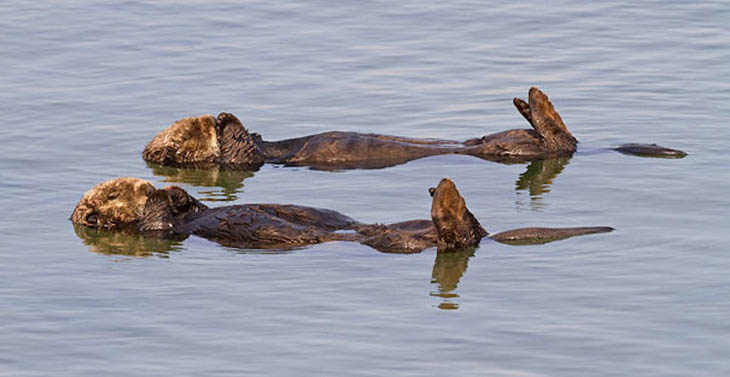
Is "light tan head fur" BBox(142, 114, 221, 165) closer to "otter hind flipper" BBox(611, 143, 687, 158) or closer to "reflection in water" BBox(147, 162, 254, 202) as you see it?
"reflection in water" BBox(147, 162, 254, 202)

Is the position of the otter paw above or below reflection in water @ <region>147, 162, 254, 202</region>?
above

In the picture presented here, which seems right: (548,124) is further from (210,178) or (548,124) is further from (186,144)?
(186,144)

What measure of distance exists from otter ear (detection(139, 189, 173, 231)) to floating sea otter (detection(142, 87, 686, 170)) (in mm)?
2303

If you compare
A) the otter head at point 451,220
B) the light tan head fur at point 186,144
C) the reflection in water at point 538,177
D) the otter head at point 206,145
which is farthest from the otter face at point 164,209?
the light tan head fur at point 186,144

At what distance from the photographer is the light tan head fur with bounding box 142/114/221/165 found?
12.0 meters

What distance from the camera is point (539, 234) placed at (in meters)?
8.66

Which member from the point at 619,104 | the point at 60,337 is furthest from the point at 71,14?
the point at 60,337

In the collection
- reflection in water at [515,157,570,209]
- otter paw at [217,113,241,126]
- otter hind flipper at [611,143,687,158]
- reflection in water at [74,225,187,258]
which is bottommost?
reflection in water at [74,225,187,258]

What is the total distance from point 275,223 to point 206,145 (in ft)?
10.7

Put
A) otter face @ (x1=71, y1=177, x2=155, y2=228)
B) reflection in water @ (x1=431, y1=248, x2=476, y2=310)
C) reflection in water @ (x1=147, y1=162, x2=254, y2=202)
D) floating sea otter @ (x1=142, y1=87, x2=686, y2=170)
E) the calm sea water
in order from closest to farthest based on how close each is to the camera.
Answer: the calm sea water
reflection in water @ (x1=431, y1=248, x2=476, y2=310)
otter face @ (x1=71, y1=177, x2=155, y2=228)
reflection in water @ (x1=147, y1=162, x2=254, y2=202)
floating sea otter @ (x1=142, y1=87, x2=686, y2=170)

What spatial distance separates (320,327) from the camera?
743cm

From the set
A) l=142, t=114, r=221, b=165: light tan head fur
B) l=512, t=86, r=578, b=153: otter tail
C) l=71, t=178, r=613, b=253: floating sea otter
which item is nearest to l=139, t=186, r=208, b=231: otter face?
l=71, t=178, r=613, b=253: floating sea otter

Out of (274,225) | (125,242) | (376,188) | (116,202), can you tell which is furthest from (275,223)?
(376,188)

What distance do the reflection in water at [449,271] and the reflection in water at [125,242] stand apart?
1791 millimetres
